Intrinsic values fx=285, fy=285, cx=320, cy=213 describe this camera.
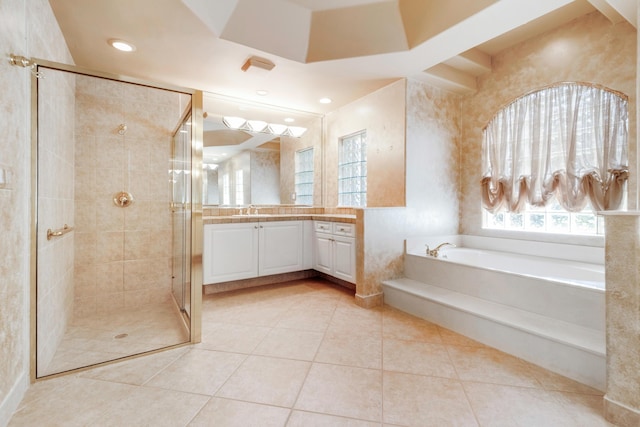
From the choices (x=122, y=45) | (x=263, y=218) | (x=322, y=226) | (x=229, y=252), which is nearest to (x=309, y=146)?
(x=322, y=226)

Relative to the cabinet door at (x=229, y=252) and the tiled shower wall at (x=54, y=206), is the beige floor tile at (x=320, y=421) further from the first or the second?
the cabinet door at (x=229, y=252)

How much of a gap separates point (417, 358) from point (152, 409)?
153cm

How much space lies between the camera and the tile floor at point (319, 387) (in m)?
1.33

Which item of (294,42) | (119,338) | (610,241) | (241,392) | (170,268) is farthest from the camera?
(170,268)

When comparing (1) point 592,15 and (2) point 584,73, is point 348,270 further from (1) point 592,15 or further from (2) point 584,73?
(1) point 592,15

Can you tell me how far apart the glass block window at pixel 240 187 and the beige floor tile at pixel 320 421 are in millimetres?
2718

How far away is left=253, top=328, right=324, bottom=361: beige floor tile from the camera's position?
1.91 metres

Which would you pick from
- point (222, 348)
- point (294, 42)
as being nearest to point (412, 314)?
point (222, 348)

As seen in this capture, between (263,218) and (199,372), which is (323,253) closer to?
(263,218)

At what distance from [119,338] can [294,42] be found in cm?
277

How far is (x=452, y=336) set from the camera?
218 centimetres

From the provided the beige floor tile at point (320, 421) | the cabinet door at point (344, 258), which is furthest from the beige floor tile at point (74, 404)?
the cabinet door at point (344, 258)

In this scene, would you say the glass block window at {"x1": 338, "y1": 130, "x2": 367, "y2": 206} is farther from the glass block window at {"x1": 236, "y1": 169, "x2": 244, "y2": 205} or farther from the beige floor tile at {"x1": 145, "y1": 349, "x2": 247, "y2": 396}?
the beige floor tile at {"x1": 145, "y1": 349, "x2": 247, "y2": 396}

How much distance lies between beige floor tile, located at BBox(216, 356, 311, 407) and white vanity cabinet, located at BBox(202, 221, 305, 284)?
4.46 feet
